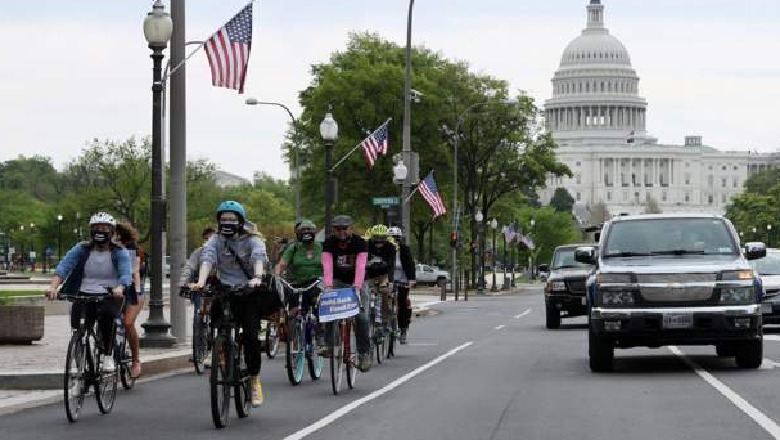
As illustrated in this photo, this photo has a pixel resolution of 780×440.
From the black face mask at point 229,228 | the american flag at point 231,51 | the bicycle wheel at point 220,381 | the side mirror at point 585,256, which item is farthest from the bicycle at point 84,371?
the american flag at point 231,51

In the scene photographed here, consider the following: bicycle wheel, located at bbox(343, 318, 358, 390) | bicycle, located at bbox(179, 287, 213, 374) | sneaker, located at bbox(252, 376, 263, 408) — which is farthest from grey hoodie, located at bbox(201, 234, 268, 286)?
bicycle, located at bbox(179, 287, 213, 374)

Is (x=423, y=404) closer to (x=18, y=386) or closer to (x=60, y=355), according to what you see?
(x=18, y=386)

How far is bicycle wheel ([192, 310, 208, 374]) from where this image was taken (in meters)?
20.9

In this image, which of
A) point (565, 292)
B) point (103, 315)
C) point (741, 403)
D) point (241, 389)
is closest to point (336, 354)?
point (241, 389)

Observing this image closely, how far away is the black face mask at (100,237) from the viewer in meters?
15.7

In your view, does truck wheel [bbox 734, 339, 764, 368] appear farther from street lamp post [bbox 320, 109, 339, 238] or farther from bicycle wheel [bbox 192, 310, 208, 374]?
street lamp post [bbox 320, 109, 339, 238]

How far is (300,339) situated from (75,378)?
15.6 ft

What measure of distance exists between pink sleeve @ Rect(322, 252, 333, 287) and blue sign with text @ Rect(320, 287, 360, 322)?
40 centimetres

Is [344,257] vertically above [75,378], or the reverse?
[344,257]

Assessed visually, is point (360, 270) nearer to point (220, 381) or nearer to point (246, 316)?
point (246, 316)

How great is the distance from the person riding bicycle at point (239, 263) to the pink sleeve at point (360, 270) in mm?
3313

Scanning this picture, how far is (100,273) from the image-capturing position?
51.7ft

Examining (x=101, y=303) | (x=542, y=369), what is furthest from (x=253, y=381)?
(x=542, y=369)

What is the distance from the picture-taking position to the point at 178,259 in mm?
25812
